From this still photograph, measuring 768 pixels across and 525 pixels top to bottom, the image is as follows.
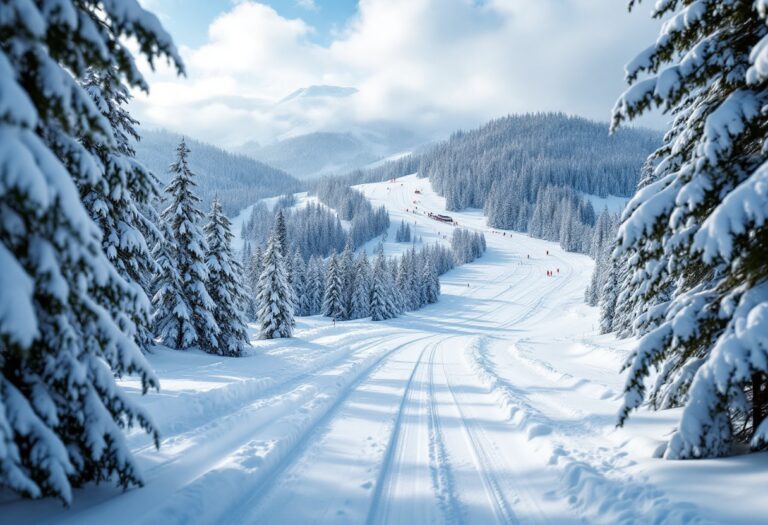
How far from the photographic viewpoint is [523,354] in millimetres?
22000

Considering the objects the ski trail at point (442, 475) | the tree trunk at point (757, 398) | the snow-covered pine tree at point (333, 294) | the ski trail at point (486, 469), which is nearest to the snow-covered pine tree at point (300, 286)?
the snow-covered pine tree at point (333, 294)

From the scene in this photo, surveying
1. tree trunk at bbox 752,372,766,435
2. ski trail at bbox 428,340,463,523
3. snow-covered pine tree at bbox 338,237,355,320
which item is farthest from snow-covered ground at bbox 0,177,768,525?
snow-covered pine tree at bbox 338,237,355,320

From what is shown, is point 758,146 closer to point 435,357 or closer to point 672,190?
point 672,190

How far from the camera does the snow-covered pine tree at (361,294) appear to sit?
5644 centimetres

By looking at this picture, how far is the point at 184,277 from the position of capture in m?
18.8

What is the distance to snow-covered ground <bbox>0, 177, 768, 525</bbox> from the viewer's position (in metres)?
4.76

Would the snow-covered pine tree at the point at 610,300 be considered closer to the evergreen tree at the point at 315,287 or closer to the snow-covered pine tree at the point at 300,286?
the evergreen tree at the point at 315,287

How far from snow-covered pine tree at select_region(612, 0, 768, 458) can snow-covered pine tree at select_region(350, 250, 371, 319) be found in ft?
167

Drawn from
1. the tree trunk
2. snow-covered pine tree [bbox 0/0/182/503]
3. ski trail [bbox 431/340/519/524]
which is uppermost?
snow-covered pine tree [bbox 0/0/182/503]

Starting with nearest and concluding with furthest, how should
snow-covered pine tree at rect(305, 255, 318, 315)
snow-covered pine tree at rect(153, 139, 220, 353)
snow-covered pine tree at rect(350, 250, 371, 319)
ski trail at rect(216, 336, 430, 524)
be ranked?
1. ski trail at rect(216, 336, 430, 524)
2. snow-covered pine tree at rect(153, 139, 220, 353)
3. snow-covered pine tree at rect(350, 250, 371, 319)
4. snow-covered pine tree at rect(305, 255, 318, 315)

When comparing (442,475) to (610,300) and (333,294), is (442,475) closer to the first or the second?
(610,300)

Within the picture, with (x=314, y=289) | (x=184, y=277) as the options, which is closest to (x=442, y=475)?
(x=184, y=277)

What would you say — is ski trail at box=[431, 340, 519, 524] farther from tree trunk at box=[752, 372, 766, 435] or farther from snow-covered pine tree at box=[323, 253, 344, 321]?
snow-covered pine tree at box=[323, 253, 344, 321]

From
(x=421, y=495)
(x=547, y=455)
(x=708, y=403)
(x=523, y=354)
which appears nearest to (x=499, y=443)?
(x=547, y=455)
